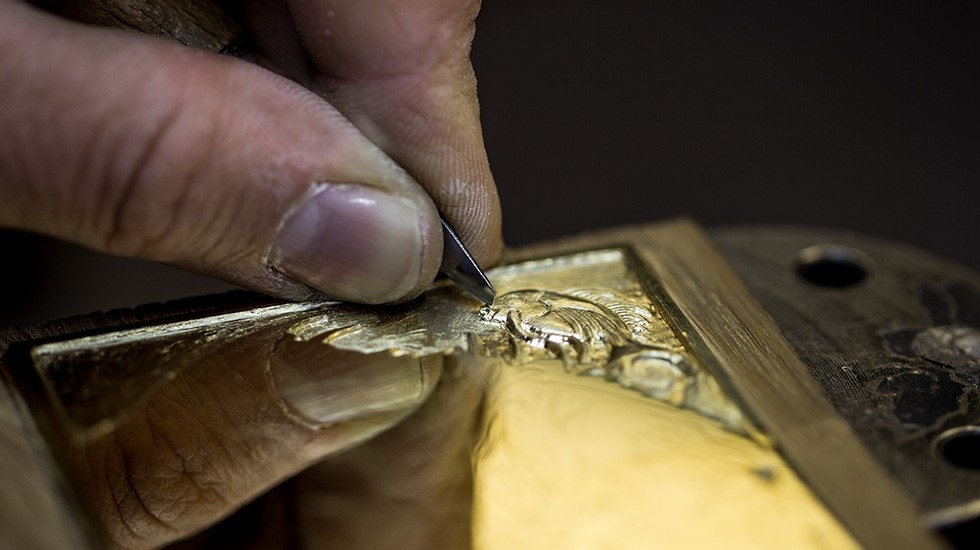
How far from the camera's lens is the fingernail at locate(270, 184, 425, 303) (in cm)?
105

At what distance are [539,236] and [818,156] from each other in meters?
0.63

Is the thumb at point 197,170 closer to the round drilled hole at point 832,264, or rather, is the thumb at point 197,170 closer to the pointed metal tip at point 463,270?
the pointed metal tip at point 463,270

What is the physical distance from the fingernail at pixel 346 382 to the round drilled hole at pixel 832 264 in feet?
2.02

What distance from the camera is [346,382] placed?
1.05 m

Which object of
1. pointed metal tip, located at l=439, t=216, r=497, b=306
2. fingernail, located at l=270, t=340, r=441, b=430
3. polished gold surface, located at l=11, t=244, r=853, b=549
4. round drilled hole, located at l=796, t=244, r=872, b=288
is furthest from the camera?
round drilled hole, located at l=796, t=244, r=872, b=288

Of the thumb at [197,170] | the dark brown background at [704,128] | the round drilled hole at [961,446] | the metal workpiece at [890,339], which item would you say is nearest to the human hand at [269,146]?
the thumb at [197,170]

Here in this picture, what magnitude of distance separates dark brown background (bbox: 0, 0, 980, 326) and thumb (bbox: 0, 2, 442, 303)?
998 mm

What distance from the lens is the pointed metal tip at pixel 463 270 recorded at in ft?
3.78

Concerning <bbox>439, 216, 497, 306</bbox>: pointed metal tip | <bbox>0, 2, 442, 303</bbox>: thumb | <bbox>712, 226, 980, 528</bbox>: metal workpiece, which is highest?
<bbox>0, 2, 442, 303</bbox>: thumb

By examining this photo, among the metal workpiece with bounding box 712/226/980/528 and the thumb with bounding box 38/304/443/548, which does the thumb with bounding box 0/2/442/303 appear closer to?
the thumb with bounding box 38/304/443/548

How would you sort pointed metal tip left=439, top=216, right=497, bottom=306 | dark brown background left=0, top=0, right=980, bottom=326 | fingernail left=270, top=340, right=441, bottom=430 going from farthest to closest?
1. dark brown background left=0, top=0, right=980, bottom=326
2. pointed metal tip left=439, top=216, right=497, bottom=306
3. fingernail left=270, top=340, right=441, bottom=430

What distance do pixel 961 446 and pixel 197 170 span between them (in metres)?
0.78

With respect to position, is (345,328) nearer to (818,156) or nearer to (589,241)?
(589,241)

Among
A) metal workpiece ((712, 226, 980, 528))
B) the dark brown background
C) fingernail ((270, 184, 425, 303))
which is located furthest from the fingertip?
the dark brown background
